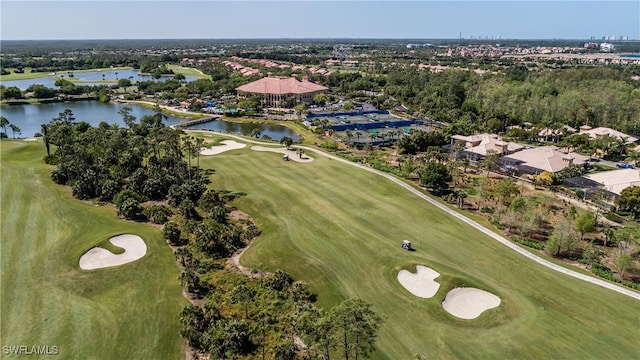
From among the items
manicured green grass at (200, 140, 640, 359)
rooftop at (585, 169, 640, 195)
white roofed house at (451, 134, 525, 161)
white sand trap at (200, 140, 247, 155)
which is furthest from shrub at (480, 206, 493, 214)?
white sand trap at (200, 140, 247, 155)

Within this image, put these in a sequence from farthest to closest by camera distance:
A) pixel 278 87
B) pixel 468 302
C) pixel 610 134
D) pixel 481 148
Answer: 1. pixel 278 87
2. pixel 610 134
3. pixel 481 148
4. pixel 468 302

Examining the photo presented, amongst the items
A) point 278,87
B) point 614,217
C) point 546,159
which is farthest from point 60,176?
point 278,87

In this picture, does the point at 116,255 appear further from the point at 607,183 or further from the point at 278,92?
the point at 278,92

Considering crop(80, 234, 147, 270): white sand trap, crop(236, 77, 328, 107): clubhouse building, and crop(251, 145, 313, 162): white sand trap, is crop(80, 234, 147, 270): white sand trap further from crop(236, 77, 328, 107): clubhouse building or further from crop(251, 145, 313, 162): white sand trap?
crop(236, 77, 328, 107): clubhouse building

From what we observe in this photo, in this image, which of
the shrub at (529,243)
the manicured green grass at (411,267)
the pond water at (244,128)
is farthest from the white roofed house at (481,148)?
the pond water at (244,128)

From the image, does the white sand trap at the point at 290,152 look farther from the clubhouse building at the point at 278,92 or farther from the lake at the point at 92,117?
the clubhouse building at the point at 278,92
